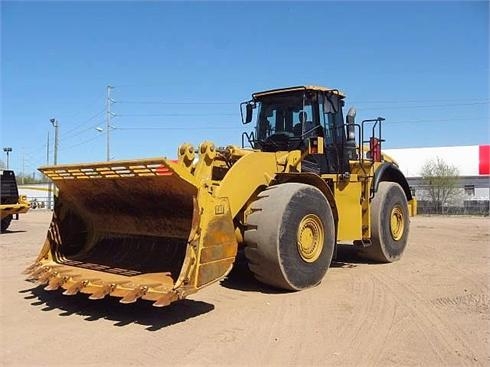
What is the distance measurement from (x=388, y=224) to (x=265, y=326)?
497 centimetres

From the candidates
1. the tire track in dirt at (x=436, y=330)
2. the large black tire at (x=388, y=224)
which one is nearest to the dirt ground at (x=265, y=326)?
the tire track in dirt at (x=436, y=330)

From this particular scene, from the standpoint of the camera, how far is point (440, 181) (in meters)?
38.4

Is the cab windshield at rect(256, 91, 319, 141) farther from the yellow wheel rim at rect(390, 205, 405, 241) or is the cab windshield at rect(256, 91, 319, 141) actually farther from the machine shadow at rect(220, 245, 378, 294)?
the yellow wheel rim at rect(390, 205, 405, 241)

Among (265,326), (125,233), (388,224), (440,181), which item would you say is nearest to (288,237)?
(265,326)

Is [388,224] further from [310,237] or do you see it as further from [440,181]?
[440,181]

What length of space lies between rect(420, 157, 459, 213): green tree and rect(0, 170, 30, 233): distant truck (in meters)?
27.8

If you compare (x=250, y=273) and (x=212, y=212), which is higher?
(x=212, y=212)

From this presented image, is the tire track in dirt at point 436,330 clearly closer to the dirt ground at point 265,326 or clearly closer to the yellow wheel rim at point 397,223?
the dirt ground at point 265,326

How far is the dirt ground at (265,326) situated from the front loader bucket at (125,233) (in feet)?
1.25

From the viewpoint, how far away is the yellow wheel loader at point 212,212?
19.1 feet

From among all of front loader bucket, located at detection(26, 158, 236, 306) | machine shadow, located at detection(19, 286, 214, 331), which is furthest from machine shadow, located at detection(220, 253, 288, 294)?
front loader bucket, located at detection(26, 158, 236, 306)

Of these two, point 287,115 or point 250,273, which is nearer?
point 250,273

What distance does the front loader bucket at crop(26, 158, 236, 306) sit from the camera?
221 inches

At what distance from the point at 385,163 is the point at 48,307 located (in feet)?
21.1
